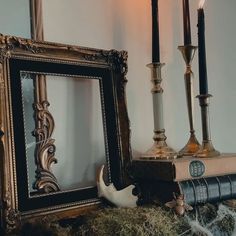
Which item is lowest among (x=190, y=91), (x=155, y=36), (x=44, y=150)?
(x=44, y=150)

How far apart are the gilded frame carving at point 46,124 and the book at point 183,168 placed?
5 cm

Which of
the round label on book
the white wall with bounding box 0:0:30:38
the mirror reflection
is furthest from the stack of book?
the white wall with bounding box 0:0:30:38

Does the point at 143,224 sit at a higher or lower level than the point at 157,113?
lower

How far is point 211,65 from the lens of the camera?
50.3 inches

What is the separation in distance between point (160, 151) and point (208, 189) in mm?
155

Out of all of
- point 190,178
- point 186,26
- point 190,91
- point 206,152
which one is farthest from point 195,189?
point 186,26

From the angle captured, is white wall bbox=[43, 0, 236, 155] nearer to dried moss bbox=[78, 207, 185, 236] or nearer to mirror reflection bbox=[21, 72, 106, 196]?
mirror reflection bbox=[21, 72, 106, 196]

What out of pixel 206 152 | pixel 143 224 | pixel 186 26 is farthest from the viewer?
pixel 186 26

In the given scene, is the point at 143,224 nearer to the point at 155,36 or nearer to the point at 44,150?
the point at 44,150

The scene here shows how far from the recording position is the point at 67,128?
90 centimetres

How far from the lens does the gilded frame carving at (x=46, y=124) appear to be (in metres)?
0.75

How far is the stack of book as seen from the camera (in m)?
0.80

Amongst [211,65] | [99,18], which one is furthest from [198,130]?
[99,18]

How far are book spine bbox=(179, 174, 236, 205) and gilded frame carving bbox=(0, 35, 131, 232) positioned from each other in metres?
0.17
